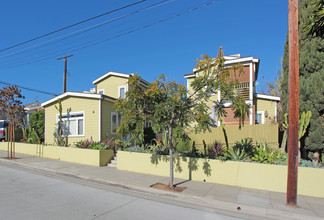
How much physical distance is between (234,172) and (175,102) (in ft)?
11.9

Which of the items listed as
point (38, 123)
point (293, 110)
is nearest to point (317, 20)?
point (293, 110)

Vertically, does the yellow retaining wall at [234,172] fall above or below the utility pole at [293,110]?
below

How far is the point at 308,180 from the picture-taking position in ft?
21.9

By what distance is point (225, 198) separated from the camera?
6.05 metres

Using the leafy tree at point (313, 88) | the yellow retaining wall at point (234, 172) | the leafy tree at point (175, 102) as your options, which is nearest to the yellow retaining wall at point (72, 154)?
the yellow retaining wall at point (234, 172)

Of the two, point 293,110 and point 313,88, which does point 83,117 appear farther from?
point 313,88

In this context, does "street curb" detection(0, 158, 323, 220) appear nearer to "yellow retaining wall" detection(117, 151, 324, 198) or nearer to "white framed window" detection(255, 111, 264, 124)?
"yellow retaining wall" detection(117, 151, 324, 198)

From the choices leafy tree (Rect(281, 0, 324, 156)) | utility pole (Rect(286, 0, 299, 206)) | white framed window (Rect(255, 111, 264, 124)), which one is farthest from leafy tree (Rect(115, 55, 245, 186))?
white framed window (Rect(255, 111, 264, 124))

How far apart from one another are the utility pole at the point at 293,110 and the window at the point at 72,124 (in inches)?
473

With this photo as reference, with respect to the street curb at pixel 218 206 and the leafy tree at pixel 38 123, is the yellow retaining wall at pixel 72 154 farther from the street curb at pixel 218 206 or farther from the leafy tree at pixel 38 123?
the street curb at pixel 218 206

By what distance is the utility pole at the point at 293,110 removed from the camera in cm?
554

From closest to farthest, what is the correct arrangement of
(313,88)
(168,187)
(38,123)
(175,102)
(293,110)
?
(293,110), (175,102), (168,187), (313,88), (38,123)

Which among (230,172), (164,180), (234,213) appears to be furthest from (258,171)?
(164,180)

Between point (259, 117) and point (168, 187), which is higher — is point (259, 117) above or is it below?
above
